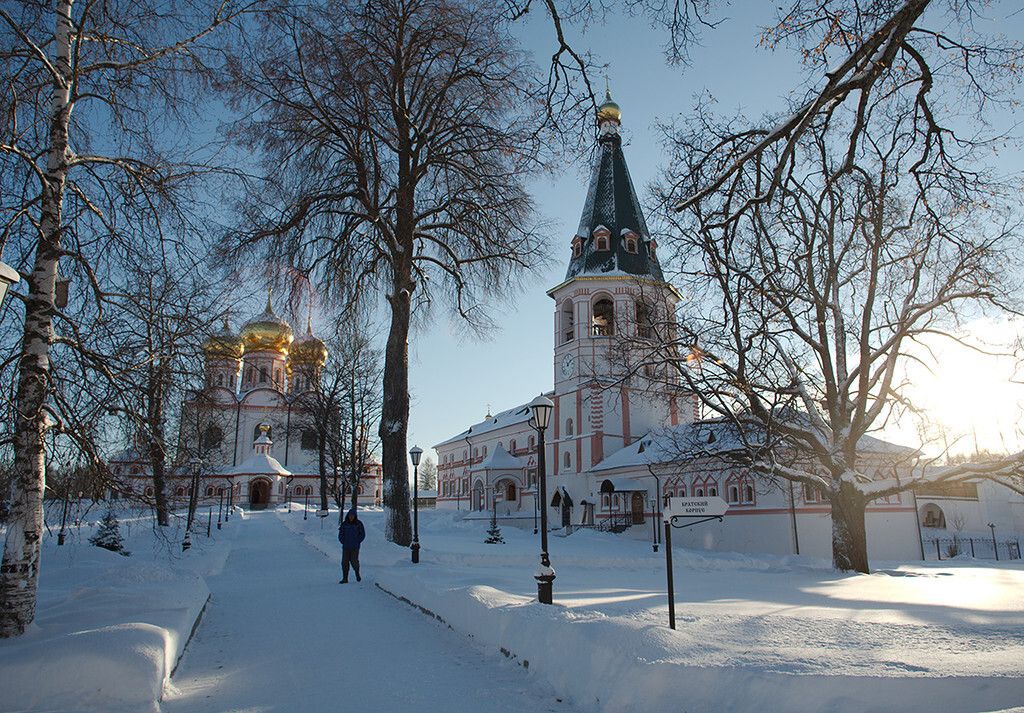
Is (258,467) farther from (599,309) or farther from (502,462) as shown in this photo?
(599,309)

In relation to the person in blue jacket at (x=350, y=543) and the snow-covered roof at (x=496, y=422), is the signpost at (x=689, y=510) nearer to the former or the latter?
the person in blue jacket at (x=350, y=543)

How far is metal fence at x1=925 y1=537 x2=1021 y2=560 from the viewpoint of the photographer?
3459cm

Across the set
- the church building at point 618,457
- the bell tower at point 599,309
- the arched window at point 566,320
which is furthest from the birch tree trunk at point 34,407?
the arched window at point 566,320

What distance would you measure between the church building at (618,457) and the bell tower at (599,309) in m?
0.07

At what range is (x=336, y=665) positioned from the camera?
7.25m

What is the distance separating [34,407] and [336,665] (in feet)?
13.3

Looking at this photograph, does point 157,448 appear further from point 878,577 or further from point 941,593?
point 878,577

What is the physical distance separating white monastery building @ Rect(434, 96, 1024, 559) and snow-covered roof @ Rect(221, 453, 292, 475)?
23.0 metres

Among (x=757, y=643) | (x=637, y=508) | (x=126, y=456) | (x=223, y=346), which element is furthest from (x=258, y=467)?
(x=757, y=643)

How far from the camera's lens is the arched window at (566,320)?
46.2 meters

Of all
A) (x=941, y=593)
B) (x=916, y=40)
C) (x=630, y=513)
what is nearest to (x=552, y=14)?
(x=916, y=40)

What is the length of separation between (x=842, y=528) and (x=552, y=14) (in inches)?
657

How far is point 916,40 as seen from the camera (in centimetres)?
628

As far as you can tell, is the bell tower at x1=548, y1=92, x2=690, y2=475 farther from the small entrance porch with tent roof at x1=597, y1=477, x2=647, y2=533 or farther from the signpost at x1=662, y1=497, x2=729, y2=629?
the signpost at x1=662, y1=497, x2=729, y2=629
